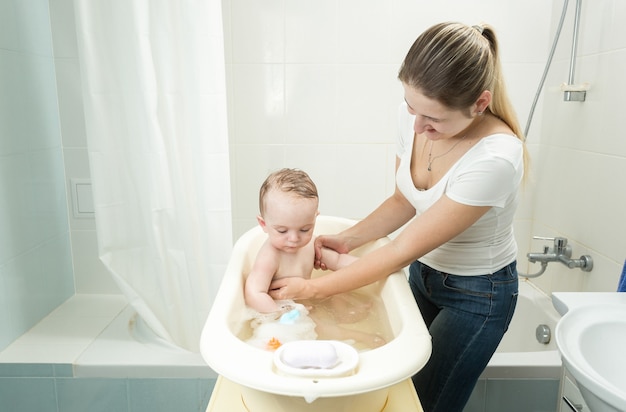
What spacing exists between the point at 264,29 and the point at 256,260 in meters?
1.22

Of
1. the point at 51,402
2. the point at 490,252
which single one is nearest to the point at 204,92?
the point at 490,252

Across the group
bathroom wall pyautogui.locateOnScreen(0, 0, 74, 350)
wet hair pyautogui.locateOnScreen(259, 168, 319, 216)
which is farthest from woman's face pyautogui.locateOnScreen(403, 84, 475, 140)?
bathroom wall pyautogui.locateOnScreen(0, 0, 74, 350)

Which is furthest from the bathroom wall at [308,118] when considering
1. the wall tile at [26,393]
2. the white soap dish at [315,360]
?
the white soap dish at [315,360]

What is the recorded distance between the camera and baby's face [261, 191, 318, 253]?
130 cm

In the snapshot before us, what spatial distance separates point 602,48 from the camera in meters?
1.78

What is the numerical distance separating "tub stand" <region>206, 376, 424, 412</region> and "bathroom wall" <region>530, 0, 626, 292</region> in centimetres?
105

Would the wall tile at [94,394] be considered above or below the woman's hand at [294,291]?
below

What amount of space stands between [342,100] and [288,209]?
1070 millimetres

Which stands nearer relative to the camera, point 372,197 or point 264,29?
point 264,29

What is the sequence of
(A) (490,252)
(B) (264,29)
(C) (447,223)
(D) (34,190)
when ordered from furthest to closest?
(B) (264,29) < (D) (34,190) < (A) (490,252) < (C) (447,223)

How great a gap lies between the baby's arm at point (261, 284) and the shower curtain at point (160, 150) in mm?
439

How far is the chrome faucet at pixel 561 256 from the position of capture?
1877 millimetres

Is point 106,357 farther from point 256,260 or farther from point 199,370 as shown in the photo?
point 256,260

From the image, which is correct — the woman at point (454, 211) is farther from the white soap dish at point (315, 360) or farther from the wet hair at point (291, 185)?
the white soap dish at point (315, 360)
